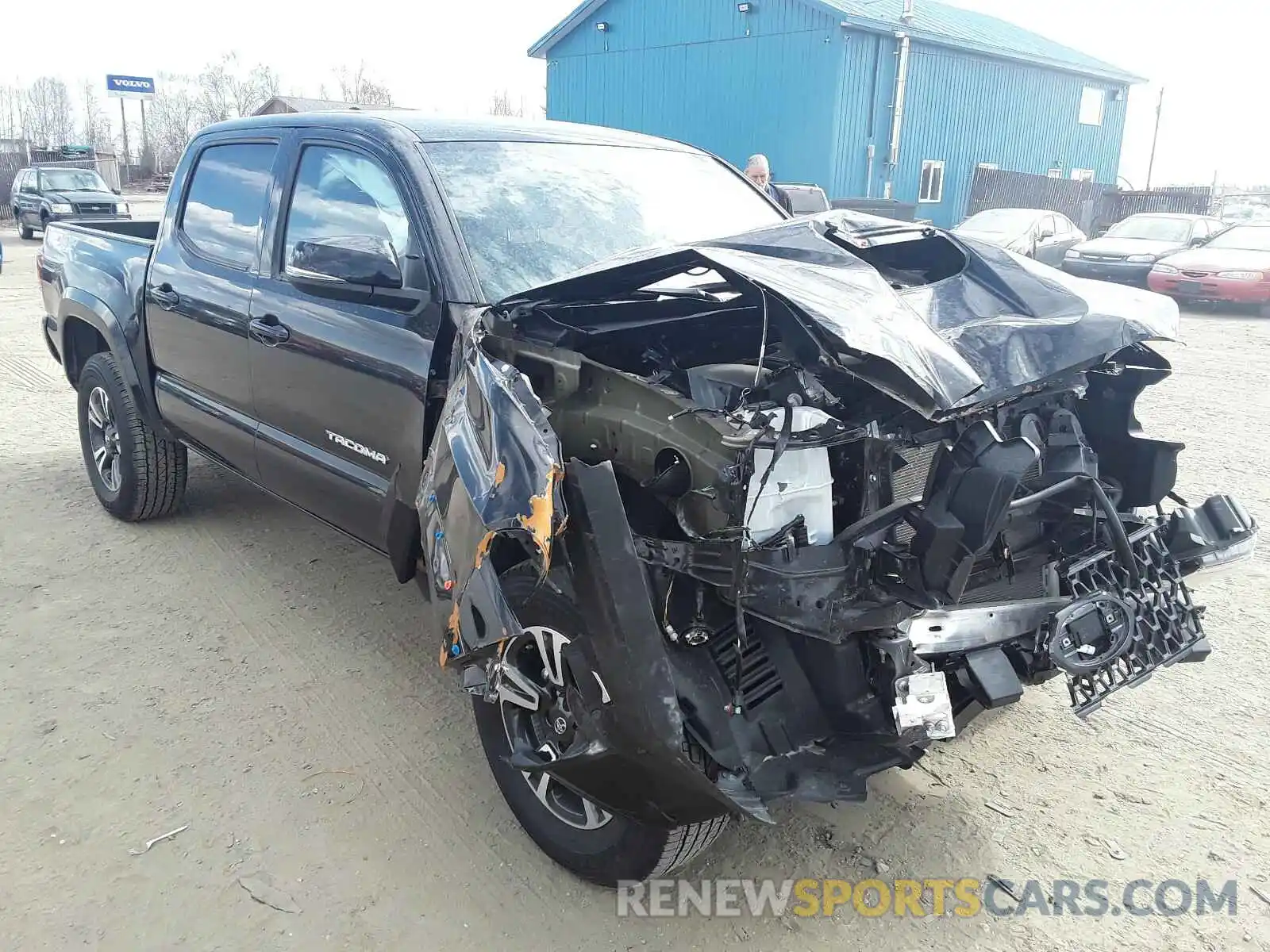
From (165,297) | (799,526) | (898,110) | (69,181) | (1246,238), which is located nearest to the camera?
(799,526)

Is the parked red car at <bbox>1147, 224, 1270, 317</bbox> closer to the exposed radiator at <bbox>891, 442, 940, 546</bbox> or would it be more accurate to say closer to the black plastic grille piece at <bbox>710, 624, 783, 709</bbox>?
the exposed radiator at <bbox>891, 442, 940, 546</bbox>

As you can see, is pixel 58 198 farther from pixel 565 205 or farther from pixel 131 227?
pixel 565 205

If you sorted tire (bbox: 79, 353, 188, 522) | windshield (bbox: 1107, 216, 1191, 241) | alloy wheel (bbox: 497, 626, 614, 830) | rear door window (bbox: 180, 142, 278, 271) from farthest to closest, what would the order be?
1. windshield (bbox: 1107, 216, 1191, 241)
2. tire (bbox: 79, 353, 188, 522)
3. rear door window (bbox: 180, 142, 278, 271)
4. alloy wheel (bbox: 497, 626, 614, 830)

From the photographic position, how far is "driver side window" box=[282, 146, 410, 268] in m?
3.24

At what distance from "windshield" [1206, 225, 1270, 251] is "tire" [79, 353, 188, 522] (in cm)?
1468

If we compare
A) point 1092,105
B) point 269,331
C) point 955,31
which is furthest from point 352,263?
point 1092,105

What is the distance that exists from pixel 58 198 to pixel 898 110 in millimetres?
19538

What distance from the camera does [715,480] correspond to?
224 cm

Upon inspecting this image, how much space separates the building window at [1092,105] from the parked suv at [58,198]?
25131 millimetres

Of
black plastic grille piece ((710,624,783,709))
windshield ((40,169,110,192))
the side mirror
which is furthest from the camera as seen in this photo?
windshield ((40,169,110,192))

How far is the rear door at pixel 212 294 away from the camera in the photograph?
152 inches

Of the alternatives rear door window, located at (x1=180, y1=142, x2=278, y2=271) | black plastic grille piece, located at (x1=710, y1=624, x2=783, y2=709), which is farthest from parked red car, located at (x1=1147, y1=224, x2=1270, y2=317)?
black plastic grille piece, located at (x1=710, y1=624, x2=783, y2=709)

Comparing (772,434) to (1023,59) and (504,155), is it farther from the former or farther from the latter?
(1023,59)

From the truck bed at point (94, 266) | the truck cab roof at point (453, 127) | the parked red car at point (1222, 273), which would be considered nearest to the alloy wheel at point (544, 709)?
the truck cab roof at point (453, 127)
